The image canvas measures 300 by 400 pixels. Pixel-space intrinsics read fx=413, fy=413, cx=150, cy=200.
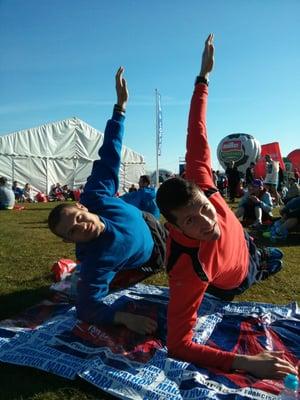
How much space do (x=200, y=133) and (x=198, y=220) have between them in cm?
105

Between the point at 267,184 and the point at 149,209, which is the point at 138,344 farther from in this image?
the point at 267,184

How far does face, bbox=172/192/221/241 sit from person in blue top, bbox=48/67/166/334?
2.91 feet

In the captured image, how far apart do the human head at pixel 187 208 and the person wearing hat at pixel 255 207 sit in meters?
6.99

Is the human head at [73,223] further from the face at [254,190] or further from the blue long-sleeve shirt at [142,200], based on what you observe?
the face at [254,190]

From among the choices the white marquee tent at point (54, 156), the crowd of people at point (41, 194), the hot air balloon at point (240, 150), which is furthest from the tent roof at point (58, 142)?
the hot air balloon at point (240, 150)

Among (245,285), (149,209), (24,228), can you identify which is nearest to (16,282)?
(149,209)

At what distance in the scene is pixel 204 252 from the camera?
2578mm

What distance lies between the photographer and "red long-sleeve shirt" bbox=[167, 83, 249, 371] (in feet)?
8.20

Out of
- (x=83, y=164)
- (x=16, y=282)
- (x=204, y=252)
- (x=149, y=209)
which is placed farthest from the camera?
(x=83, y=164)

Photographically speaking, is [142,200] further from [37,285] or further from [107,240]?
[107,240]

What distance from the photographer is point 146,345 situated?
3027mm

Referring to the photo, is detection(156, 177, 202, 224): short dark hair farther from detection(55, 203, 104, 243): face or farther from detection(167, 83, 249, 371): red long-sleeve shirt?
detection(55, 203, 104, 243): face

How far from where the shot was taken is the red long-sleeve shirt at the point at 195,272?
2498 mm

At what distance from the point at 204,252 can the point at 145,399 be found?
0.92 m
